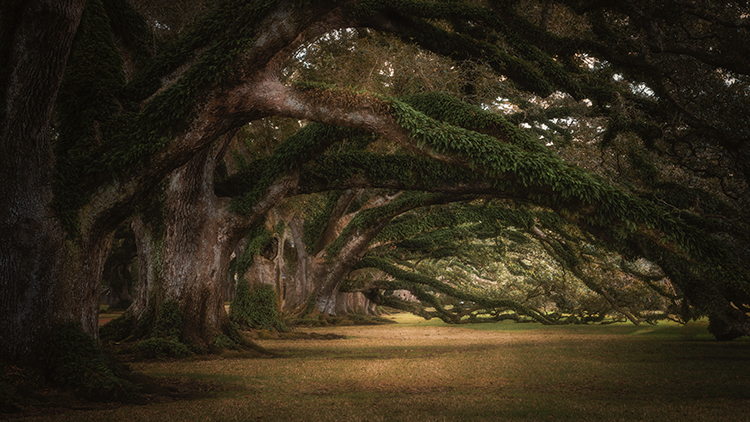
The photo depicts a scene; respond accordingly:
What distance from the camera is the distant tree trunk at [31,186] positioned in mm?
5520

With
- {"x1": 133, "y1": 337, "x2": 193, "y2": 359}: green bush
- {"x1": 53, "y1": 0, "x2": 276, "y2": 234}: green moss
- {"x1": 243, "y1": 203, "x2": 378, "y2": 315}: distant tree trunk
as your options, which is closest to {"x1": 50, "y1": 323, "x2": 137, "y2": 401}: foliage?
{"x1": 53, "y1": 0, "x2": 276, "y2": 234}: green moss

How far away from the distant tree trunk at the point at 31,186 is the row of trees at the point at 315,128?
0.06ft

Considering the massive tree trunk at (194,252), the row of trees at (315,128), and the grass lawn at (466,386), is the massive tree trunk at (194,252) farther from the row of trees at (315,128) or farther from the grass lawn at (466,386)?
the grass lawn at (466,386)

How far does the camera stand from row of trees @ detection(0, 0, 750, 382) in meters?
5.84

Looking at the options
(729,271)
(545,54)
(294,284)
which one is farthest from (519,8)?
(294,284)

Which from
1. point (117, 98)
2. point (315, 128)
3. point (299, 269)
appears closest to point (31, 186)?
point (117, 98)

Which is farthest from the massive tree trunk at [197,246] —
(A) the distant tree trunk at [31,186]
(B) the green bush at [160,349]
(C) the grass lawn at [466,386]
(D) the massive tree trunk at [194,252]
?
(A) the distant tree trunk at [31,186]

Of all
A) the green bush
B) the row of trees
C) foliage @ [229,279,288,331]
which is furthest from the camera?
foliage @ [229,279,288,331]

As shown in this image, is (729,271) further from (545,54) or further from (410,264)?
(410,264)

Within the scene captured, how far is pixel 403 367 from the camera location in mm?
8562

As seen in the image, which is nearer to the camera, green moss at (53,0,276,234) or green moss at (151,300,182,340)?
green moss at (53,0,276,234)

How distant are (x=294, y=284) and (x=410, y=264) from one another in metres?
9.00

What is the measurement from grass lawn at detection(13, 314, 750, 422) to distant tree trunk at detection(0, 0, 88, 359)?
4.92 feet

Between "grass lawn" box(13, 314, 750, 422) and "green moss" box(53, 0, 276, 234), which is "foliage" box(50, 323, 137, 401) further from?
"green moss" box(53, 0, 276, 234)
